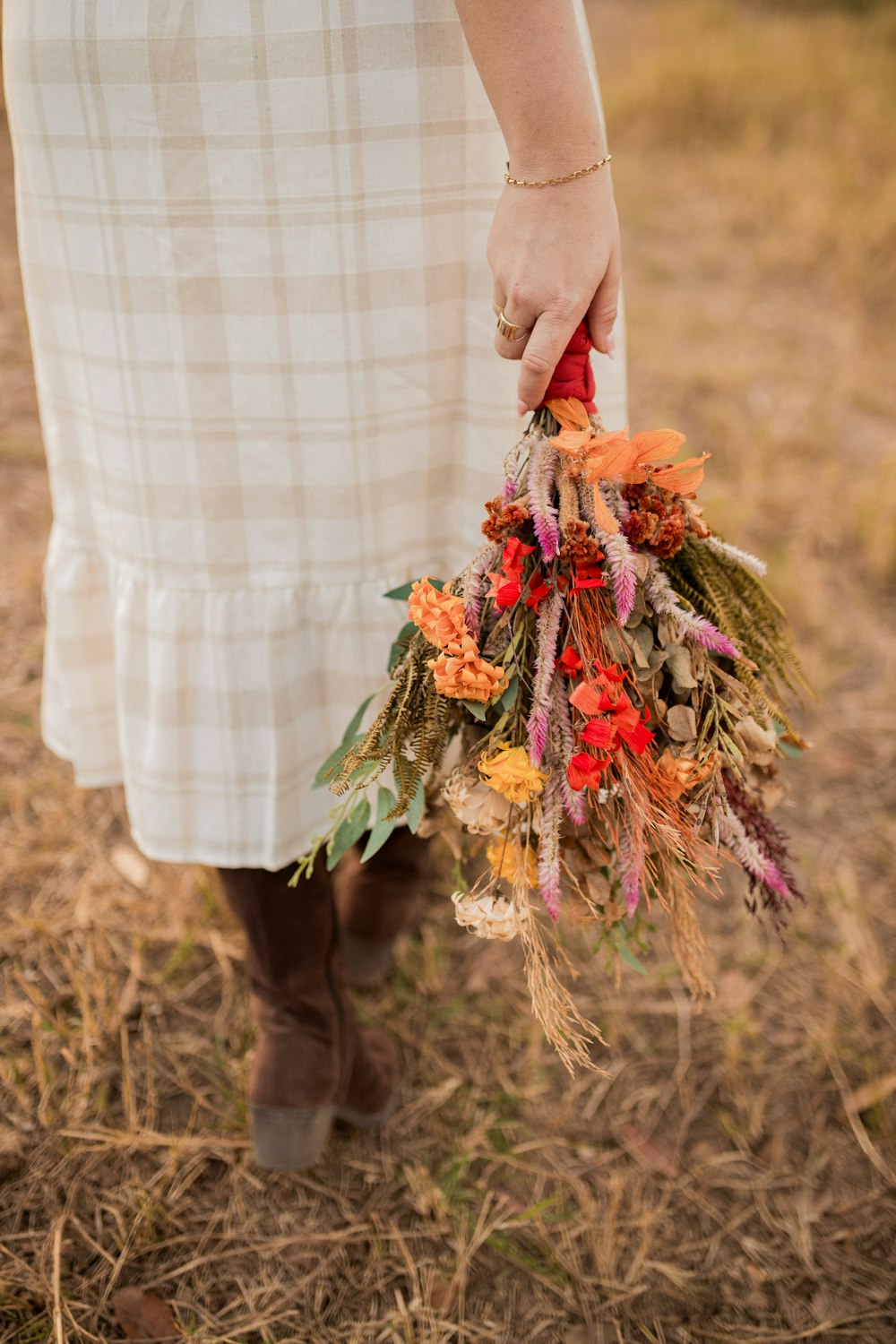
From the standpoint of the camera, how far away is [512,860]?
0.88 meters

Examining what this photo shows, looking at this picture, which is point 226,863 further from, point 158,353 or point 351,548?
point 158,353

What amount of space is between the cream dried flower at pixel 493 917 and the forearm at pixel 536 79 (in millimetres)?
673

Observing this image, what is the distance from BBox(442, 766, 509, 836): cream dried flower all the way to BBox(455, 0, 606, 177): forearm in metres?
0.57

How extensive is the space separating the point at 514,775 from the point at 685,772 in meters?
0.17

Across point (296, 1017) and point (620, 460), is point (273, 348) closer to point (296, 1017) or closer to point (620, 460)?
point (620, 460)

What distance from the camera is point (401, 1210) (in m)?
1.25

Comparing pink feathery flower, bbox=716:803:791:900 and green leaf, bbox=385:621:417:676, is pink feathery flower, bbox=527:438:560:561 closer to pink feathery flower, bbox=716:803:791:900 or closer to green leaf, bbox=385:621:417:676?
green leaf, bbox=385:621:417:676

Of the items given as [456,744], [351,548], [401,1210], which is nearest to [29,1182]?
[401,1210]

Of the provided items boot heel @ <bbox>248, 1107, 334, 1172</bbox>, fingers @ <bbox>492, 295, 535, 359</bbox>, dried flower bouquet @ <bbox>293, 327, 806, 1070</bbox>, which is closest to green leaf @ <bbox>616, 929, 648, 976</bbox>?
dried flower bouquet @ <bbox>293, 327, 806, 1070</bbox>

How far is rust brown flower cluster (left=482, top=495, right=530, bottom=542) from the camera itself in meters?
0.80

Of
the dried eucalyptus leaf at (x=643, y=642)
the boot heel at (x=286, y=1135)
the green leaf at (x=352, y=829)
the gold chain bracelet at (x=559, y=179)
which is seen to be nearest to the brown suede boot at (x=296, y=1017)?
the boot heel at (x=286, y=1135)

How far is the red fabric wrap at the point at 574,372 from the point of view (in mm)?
856

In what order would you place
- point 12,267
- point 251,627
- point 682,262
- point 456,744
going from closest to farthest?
point 251,627 → point 456,744 → point 12,267 → point 682,262

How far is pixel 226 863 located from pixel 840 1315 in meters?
1.03
